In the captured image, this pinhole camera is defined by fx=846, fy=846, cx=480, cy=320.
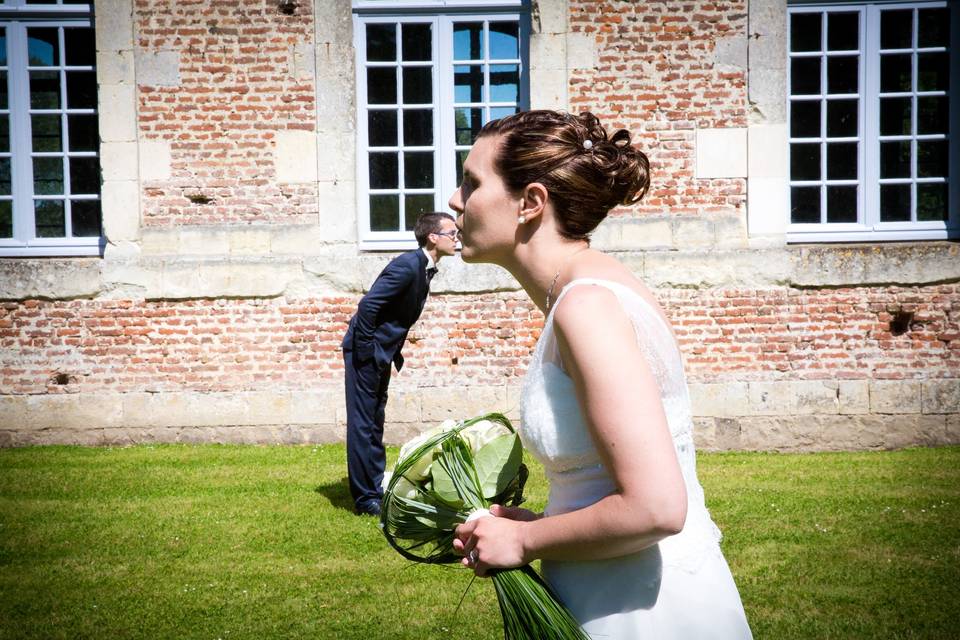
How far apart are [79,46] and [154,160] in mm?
1761

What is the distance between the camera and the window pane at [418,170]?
906cm

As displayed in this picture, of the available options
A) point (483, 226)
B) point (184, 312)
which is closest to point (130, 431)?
point (184, 312)

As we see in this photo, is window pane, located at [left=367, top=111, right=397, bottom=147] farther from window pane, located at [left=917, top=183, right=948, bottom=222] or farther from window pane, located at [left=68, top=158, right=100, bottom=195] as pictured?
window pane, located at [left=917, top=183, right=948, bottom=222]

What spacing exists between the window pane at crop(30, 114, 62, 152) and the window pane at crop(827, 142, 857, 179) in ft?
26.8

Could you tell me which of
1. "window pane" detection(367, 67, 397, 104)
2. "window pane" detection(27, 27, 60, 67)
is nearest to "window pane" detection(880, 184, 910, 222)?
"window pane" detection(367, 67, 397, 104)

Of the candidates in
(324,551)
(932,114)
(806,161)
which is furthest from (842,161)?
(324,551)

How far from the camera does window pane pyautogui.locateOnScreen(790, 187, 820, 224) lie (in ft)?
28.8

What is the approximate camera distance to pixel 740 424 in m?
8.35

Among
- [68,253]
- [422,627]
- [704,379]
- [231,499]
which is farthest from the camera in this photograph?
[68,253]

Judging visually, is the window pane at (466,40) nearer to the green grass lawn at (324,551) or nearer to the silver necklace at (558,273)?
the green grass lawn at (324,551)

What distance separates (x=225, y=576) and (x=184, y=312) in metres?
4.18

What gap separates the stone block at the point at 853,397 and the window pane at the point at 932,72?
315 cm

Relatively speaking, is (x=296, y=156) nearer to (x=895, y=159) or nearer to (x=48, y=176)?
(x=48, y=176)

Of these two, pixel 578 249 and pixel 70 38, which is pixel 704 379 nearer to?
pixel 578 249
